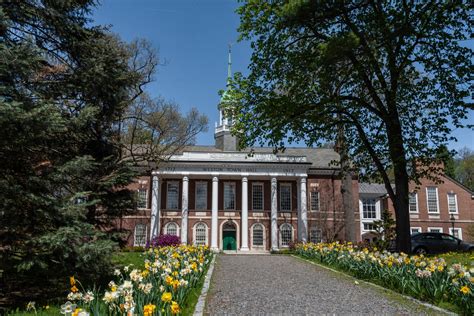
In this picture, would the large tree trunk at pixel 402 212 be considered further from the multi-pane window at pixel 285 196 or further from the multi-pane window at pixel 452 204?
the multi-pane window at pixel 452 204

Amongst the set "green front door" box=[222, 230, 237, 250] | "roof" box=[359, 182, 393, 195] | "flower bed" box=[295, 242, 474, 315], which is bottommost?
"green front door" box=[222, 230, 237, 250]

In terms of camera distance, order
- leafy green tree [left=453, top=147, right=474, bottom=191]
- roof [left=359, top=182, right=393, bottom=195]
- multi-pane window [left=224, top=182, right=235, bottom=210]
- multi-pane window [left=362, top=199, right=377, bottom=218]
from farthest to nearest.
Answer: leafy green tree [left=453, top=147, right=474, bottom=191]
roof [left=359, top=182, right=393, bottom=195]
multi-pane window [left=362, top=199, right=377, bottom=218]
multi-pane window [left=224, top=182, right=235, bottom=210]

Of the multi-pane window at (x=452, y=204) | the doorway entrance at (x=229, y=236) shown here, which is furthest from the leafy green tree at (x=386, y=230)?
the multi-pane window at (x=452, y=204)

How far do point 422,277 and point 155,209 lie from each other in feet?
86.6

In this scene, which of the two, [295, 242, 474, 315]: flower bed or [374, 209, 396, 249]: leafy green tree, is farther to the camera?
[374, 209, 396, 249]: leafy green tree

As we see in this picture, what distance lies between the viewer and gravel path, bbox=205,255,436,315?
653cm

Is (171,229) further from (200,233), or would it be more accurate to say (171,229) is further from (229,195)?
(229,195)

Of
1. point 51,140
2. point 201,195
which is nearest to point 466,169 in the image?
point 201,195

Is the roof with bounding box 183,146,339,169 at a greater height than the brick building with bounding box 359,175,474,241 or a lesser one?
greater

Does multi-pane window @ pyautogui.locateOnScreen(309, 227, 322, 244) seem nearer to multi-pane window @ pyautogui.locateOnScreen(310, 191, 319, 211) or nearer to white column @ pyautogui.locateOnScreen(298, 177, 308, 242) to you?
white column @ pyautogui.locateOnScreen(298, 177, 308, 242)

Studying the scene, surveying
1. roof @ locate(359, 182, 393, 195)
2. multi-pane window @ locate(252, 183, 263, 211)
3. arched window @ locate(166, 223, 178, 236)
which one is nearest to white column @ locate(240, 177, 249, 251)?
multi-pane window @ locate(252, 183, 263, 211)

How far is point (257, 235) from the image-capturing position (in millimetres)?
33656

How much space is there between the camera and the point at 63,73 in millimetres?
9234

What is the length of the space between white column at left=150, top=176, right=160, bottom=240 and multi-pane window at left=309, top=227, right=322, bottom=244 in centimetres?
1308
